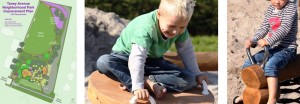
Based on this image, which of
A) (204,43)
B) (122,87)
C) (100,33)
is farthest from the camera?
(204,43)

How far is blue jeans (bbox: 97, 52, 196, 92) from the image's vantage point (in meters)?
2.64

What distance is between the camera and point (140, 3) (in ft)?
14.3

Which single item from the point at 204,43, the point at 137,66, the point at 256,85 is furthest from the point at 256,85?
the point at 204,43

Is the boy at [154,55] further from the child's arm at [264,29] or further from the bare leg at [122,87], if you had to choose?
the child's arm at [264,29]

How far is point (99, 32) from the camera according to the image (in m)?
4.08

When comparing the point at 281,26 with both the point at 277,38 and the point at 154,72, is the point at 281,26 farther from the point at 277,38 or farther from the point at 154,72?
the point at 154,72

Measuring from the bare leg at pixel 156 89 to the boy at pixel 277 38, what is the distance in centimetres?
47

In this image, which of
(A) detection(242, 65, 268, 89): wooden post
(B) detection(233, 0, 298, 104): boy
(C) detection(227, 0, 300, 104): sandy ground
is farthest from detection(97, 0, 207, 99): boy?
(C) detection(227, 0, 300, 104): sandy ground

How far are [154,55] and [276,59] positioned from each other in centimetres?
54

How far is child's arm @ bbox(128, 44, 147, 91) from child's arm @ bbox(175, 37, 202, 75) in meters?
0.27

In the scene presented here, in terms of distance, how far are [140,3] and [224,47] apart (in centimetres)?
143

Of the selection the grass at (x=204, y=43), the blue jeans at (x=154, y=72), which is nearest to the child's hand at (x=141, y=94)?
the blue jeans at (x=154, y=72)

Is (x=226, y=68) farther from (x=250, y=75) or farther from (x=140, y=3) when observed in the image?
(x=140, y=3)

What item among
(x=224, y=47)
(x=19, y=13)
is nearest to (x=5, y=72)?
(x=19, y=13)
